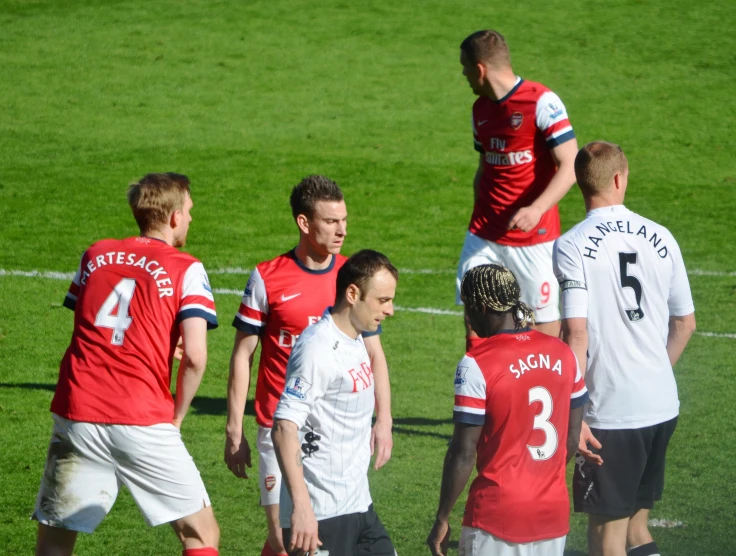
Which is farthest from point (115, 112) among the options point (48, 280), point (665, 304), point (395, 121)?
point (665, 304)

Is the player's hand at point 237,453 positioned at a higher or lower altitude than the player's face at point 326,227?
lower

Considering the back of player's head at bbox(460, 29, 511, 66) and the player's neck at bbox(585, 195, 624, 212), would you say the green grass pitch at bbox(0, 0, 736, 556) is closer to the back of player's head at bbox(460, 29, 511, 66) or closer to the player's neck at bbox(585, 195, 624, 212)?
the player's neck at bbox(585, 195, 624, 212)

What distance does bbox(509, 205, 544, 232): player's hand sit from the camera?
25.0ft

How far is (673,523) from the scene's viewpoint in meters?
6.99

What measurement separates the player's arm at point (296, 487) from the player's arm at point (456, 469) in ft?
1.70

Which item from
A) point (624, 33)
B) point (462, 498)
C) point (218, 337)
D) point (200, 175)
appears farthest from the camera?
point (624, 33)


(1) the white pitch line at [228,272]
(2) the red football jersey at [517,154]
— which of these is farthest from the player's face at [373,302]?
(1) the white pitch line at [228,272]

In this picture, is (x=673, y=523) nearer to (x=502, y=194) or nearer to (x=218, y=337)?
(x=502, y=194)

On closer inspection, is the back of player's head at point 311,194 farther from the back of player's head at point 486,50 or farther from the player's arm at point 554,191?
the back of player's head at point 486,50

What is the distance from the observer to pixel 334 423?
4828 millimetres

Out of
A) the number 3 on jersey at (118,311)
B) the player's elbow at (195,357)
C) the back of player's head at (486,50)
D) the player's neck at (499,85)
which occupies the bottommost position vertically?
the player's elbow at (195,357)

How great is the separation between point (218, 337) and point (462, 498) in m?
4.64

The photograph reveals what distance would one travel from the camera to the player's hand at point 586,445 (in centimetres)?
523

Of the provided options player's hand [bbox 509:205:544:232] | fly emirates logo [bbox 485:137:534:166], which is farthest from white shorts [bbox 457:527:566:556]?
→ fly emirates logo [bbox 485:137:534:166]
